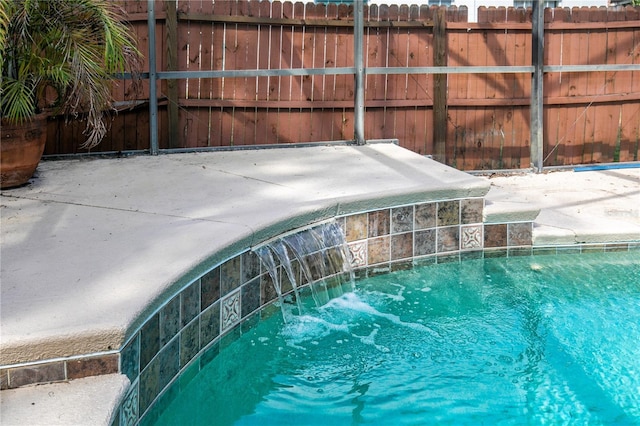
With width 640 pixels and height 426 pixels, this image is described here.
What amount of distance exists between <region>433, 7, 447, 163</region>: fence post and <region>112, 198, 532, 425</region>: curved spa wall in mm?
2786

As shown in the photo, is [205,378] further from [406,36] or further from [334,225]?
[406,36]

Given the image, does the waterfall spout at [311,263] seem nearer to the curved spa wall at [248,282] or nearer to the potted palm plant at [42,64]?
the curved spa wall at [248,282]

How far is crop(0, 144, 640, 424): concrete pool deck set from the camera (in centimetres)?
260

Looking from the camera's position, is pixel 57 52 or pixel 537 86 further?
pixel 537 86

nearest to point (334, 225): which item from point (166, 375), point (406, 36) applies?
point (166, 375)

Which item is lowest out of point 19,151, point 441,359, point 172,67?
point 441,359

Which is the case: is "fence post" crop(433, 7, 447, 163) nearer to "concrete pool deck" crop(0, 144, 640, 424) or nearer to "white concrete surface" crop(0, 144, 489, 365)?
"concrete pool deck" crop(0, 144, 640, 424)

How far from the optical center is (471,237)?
543 centimetres

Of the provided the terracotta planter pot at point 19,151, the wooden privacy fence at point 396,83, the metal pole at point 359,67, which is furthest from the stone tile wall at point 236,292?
the wooden privacy fence at point 396,83

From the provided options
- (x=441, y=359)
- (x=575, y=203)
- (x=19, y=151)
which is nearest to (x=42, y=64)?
(x=19, y=151)

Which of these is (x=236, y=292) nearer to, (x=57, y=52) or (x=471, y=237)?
(x=471, y=237)

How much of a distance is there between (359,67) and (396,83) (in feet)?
3.24

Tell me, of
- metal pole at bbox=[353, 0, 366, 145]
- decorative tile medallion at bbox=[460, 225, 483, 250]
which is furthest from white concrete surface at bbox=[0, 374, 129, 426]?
metal pole at bbox=[353, 0, 366, 145]

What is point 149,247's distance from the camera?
3.65 m
